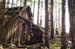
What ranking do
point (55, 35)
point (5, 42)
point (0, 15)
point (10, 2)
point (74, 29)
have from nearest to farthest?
point (0, 15) < point (5, 42) < point (74, 29) < point (10, 2) < point (55, 35)

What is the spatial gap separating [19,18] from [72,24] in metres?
4.62

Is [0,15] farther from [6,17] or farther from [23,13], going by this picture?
[23,13]

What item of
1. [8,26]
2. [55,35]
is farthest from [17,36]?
[55,35]

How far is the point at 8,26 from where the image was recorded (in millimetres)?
13336

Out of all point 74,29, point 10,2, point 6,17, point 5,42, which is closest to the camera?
point 5,42

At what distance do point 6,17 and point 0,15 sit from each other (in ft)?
6.87

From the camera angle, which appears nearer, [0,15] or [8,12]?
[0,15]

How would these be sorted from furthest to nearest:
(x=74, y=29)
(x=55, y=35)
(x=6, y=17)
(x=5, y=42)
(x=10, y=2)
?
(x=55, y=35) → (x=10, y=2) → (x=74, y=29) → (x=6, y=17) → (x=5, y=42)

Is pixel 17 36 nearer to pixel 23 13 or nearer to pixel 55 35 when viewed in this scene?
pixel 23 13

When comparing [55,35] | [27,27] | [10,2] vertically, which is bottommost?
[55,35]

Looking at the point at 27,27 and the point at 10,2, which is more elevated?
the point at 10,2

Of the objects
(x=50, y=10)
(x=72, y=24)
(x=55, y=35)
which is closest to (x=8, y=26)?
(x=50, y=10)

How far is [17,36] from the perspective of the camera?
46.0 ft

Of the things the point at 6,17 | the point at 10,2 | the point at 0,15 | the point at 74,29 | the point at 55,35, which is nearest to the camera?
the point at 0,15
